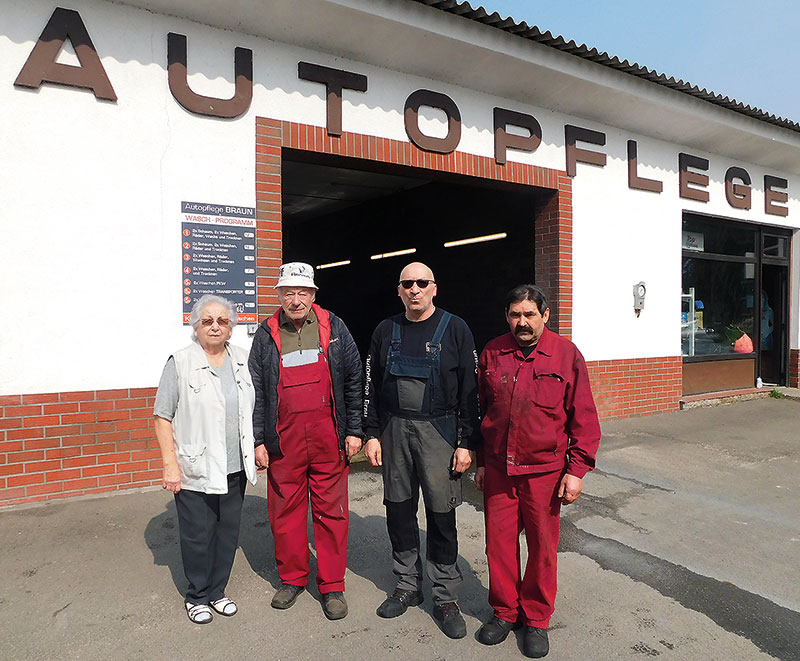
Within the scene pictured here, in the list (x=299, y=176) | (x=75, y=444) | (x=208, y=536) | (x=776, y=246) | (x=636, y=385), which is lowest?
(x=208, y=536)

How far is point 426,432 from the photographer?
2.99 meters

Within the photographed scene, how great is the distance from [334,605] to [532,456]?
129cm

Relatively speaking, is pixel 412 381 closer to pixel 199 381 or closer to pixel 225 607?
pixel 199 381

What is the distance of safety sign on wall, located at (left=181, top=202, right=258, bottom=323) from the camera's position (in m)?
4.96

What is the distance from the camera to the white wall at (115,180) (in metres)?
4.38

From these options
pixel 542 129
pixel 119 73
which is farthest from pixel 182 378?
pixel 542 129

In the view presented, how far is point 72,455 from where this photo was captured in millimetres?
4555

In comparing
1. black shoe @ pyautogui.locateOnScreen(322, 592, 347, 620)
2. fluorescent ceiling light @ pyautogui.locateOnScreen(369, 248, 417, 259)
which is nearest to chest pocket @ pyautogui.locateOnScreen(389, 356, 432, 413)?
black shoe @ pyautogui.locateOnScreen(322, 592, 347, 620)

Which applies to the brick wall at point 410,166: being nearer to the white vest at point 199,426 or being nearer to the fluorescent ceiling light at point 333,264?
the white vest at point 199,426

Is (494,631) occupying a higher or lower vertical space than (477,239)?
→ lower

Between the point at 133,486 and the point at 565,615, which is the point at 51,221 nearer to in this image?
the point at 133,486

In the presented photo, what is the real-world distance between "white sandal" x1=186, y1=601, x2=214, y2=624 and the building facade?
7.17 ft

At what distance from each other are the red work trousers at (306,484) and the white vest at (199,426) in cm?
31

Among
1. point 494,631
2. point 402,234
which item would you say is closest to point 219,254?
point 494,631
